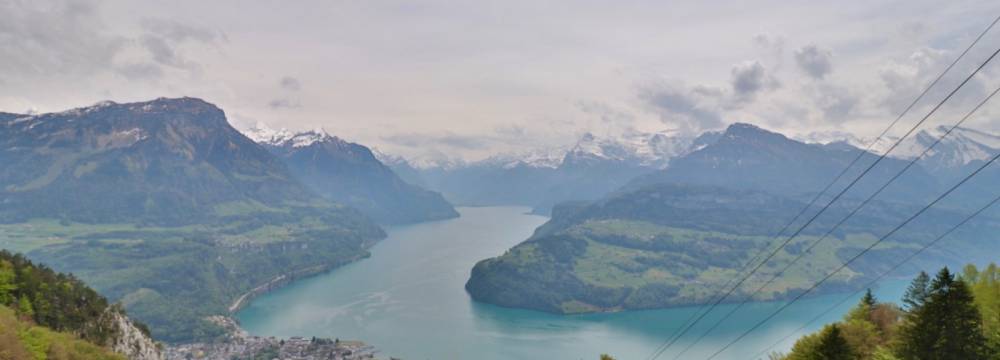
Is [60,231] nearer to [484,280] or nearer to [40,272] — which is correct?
[484,280]

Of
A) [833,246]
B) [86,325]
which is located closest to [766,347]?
[86,325]

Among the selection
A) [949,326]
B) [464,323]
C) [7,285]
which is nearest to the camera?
[949,326]

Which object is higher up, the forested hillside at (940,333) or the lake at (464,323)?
the lake at (464,323)

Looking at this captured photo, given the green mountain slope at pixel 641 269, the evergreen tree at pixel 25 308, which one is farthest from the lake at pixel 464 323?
the evergreen tree at pixel 25 308

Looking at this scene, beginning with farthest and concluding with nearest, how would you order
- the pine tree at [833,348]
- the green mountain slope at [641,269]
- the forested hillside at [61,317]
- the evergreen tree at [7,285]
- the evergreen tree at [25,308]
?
the green mountain slope at [641,269], the evergreen tree at [7,285], the evergreen tree at [25,308], the forested hillside at [61,317], the pine tree at [833,348]

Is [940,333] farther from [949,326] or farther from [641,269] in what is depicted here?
[641,269]

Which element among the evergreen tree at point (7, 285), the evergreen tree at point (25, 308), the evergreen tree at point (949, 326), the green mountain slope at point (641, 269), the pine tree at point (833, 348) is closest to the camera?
the evergreen tree at point (949, 326)

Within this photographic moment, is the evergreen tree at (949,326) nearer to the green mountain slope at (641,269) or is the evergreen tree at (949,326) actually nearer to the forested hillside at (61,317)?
the forested hillside at (61,317)

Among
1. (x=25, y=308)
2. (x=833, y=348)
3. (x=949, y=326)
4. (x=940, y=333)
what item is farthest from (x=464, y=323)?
(x=949, y=326)
